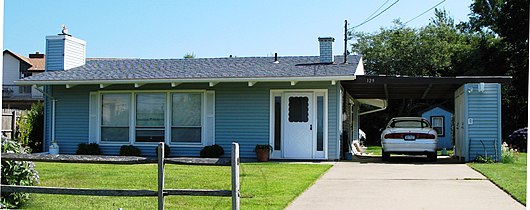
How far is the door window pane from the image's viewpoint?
60.4 ft

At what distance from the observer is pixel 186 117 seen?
18.3 m

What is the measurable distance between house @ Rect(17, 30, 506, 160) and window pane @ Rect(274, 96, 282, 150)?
0.03m

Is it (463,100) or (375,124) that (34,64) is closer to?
(375,124)

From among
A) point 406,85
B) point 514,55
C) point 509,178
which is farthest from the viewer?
point 514,55

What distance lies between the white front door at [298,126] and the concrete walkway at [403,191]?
3624mm

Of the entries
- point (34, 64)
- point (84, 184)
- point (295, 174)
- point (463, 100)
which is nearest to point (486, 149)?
point (463, 100)

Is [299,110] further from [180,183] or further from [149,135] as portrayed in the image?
[180,183]

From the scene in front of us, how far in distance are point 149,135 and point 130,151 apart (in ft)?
2.46

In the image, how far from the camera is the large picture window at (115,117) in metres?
18.7

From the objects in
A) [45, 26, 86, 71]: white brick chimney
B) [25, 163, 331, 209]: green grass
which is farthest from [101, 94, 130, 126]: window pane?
[25, 163, 331, 209]: green grass

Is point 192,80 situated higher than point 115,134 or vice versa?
point 192,80

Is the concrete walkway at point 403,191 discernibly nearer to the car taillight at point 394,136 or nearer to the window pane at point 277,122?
the car taillight at point 394,136

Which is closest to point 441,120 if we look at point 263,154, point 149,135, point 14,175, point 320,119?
point 320,119

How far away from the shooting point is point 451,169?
557 inches
